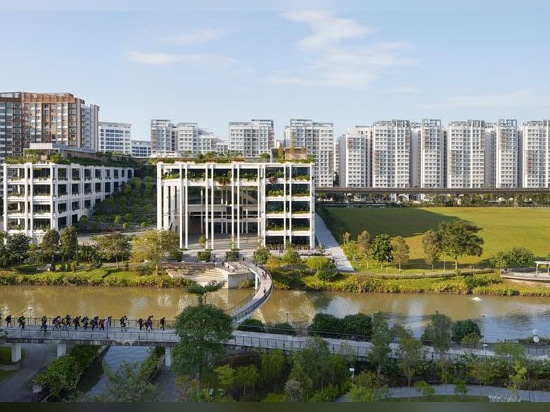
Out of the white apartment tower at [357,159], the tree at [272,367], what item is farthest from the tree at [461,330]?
the white apartment tower at [357,159]

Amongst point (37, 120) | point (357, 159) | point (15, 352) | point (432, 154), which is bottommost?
point (15, 352)

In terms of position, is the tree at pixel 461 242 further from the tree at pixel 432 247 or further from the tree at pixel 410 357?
the tree at pixel 410 357

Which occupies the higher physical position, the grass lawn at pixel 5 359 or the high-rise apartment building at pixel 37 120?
the high-rise apartment building at pixel 37 120

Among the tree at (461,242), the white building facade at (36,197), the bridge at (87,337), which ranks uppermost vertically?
the white building facade at (36,197)

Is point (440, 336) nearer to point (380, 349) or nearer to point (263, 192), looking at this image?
point (380, 349)

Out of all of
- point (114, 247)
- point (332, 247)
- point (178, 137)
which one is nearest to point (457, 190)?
point (332, 247)

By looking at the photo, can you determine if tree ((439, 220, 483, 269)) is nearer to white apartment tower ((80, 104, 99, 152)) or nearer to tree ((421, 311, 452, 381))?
tree ((421, 311, 452, 381))

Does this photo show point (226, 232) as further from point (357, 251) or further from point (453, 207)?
point (453, 207)

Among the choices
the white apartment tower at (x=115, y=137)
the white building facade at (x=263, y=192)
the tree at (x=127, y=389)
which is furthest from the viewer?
the white apartment tower at (x=115, y=137)
